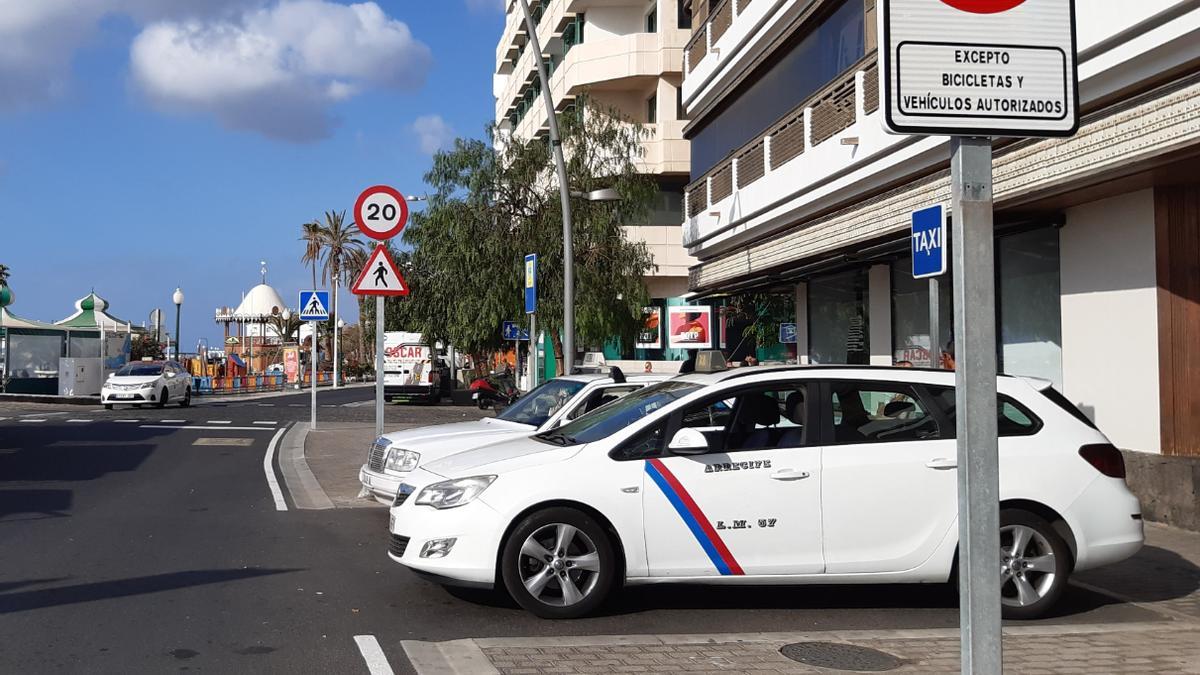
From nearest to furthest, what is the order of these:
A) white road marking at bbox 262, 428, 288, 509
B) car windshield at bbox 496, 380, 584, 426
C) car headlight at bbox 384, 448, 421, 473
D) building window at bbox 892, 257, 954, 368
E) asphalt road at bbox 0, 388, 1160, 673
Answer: asphalt road at bbox 0, 388, 1160, 673, car headlight at bbox 384, 448, 421, 473, car windshield at bbox 496, 380, 584, 426, white road marking at bbox 262, 428, 288, 509, building window at bbox 892, 257, 954, 368

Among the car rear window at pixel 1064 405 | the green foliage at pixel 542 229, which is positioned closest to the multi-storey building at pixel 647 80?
the green foliage at pixel 542 229

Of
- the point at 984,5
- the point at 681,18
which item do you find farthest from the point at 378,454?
the point at 681,18

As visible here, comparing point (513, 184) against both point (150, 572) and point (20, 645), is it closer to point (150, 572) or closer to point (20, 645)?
point (150, 572)

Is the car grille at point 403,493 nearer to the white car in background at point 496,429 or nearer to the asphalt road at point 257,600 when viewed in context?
the asphalt road at point 257,600

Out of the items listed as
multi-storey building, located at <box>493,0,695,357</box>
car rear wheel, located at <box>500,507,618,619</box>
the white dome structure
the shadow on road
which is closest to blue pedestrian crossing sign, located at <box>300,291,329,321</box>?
multi-storey building, located at <box>493,0,695,357</box>

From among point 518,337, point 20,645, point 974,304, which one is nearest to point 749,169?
point 518,337

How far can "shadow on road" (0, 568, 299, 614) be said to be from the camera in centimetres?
739

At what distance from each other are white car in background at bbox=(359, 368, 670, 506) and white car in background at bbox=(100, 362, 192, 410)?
951 inches

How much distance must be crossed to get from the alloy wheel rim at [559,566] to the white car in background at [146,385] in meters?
29.1

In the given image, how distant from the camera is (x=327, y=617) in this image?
23.2 ft

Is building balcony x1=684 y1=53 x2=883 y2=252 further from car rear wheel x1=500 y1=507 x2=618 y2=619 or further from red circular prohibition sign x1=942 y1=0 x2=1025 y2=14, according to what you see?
red circular prohibition sign x1=942 y1=0 x2=1025 y2=14

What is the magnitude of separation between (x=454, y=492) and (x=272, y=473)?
31.4 ft

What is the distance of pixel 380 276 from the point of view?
1327 centimetres

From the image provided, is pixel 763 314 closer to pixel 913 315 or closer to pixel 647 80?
pixel 647 80
